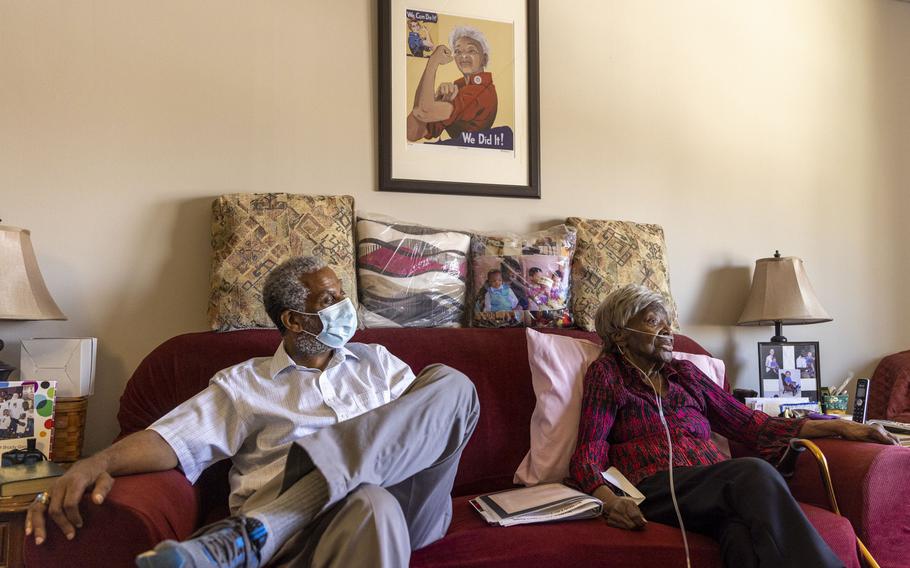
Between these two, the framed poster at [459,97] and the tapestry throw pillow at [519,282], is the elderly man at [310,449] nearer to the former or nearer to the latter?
the tapestry throw pillow at [519,282]

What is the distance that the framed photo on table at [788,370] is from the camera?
272 centimetres

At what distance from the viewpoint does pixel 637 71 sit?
9.51 ft

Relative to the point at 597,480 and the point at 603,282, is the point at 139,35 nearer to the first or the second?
the point at 603,282

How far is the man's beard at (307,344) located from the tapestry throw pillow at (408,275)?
416mm

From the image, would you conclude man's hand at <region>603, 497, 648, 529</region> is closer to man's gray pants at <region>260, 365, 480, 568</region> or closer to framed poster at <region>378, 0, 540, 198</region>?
man's gray pants at <region>260, 365, 480, 568</region>

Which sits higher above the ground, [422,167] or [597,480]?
[422,167]

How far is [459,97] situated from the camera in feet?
8.50

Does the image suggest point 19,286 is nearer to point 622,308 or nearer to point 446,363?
point 446,363

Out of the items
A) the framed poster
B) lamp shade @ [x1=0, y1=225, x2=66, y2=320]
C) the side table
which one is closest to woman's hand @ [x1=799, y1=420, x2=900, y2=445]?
the framed poster

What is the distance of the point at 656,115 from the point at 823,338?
137cm

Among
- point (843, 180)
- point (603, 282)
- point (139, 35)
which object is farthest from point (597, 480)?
point (843, 180)

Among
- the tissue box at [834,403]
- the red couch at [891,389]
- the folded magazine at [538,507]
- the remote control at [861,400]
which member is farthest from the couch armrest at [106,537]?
the red couch at [891,389]

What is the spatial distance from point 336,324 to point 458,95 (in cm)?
124

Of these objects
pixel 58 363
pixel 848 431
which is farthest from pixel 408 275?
pixel 848 431
